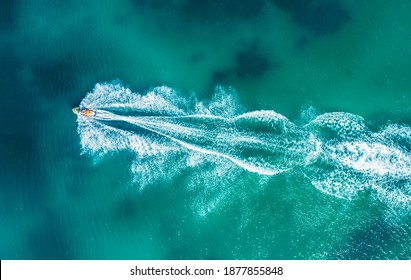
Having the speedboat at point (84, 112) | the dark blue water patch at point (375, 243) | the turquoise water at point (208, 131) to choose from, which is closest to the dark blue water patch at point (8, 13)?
the turquoise water at point (208, 131)

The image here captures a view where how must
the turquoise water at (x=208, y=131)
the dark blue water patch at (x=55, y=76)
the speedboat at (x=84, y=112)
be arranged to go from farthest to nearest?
the dark blue water patch at (x=55, y=76)
the speedboat at (x=84, y=112)
the turquoise water at (x=208, y=131)

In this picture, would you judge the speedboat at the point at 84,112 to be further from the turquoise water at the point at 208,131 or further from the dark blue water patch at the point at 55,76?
the dark blue water patch at the point at 55,76

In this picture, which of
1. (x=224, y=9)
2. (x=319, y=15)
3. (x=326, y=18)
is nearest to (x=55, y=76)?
(x=224, y=9)

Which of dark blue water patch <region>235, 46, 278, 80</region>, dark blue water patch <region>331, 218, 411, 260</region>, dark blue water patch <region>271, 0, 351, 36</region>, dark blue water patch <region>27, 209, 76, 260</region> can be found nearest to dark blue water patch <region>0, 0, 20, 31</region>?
dark blue water patch <region>27, 209, 76, 260</region>

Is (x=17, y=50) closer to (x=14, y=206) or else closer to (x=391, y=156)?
(x=14, y=206)

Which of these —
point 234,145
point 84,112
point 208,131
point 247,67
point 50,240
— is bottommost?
point 50,240

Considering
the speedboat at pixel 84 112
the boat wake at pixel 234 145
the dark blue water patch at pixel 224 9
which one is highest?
the dark blue water patch at pixel 224 9

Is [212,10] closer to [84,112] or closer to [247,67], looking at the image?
[247,67]
